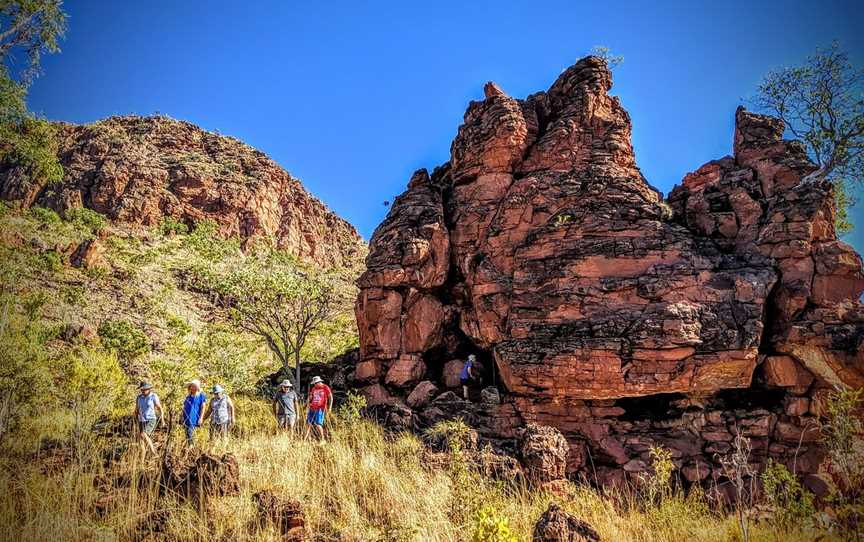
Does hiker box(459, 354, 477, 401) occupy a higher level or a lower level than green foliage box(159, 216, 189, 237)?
lower

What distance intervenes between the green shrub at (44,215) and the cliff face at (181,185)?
8.30ft

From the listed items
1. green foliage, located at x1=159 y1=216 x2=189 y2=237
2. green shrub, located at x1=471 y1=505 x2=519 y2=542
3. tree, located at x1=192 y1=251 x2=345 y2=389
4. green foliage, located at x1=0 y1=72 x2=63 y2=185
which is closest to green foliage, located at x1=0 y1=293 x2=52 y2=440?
green foliage, located at x1=0 y1=72 x2=63 y2=185

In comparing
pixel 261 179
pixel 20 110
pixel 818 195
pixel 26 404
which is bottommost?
pixel 26 404

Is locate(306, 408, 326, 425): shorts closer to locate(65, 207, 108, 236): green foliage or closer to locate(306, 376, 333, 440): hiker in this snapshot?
locate(306, 376, 333, 440): hiker

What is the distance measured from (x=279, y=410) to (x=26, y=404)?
197 inches

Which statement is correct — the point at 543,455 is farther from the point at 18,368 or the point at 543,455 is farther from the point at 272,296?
the point at 272,296

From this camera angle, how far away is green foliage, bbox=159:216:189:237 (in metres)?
43.3

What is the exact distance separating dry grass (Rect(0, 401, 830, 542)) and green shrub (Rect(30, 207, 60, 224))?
41.5m

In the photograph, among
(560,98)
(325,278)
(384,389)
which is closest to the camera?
(384,389)

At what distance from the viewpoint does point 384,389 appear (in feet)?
50.9

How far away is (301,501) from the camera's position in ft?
17.3

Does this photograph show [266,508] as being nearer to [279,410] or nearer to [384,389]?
[279,410]

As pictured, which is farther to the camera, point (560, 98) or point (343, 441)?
point (560, 98)

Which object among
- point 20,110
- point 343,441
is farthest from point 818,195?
point 20,110
